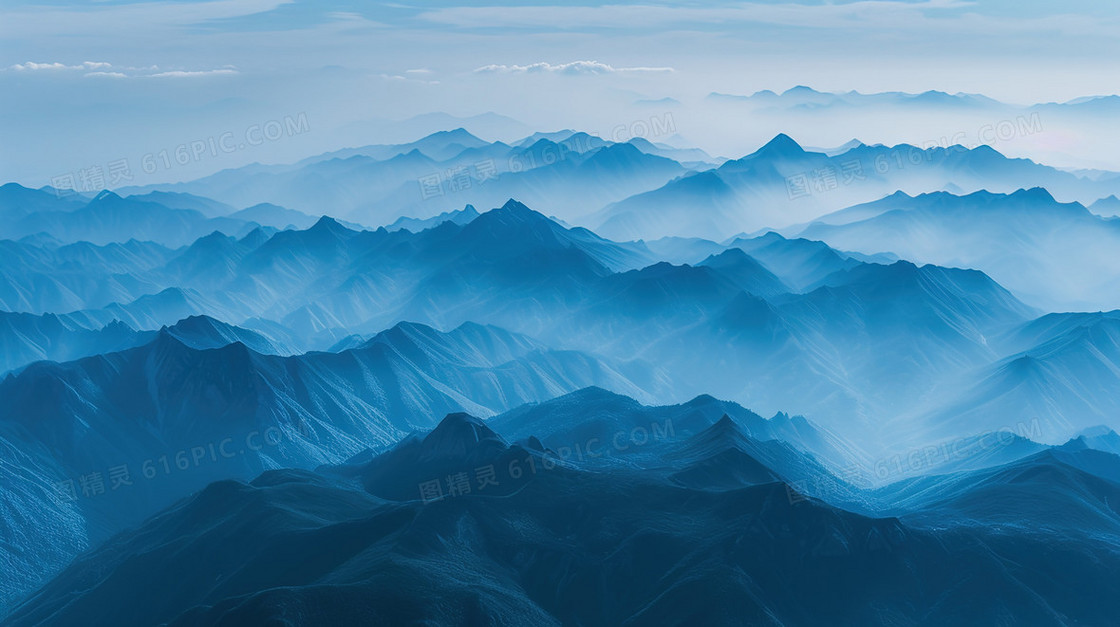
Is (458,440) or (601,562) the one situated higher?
(601,562)

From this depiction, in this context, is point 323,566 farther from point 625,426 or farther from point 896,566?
point 625,426

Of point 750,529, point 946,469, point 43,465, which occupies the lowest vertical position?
point 946,469

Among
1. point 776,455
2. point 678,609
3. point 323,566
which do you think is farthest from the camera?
point 776,455

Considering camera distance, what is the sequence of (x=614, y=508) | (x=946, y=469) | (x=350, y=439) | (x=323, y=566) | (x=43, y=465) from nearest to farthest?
1. (x=323, y=566)
2. (x=614, y=508)
3. (x=43, y=465)
4. (x=946, y=469)
5. (x=350, y=439)

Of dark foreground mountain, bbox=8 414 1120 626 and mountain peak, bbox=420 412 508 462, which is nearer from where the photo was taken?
dark foreground mountain, bbox=8 414 1120 626

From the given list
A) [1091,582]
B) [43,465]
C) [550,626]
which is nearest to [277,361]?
[43,465]

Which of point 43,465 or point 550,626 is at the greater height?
point 550,626

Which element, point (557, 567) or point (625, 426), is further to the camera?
point (625, 426)

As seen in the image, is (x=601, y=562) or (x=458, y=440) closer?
(x=601, y=562)

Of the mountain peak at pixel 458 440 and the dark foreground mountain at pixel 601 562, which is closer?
the dark foreground mountain at pixel 601 562
